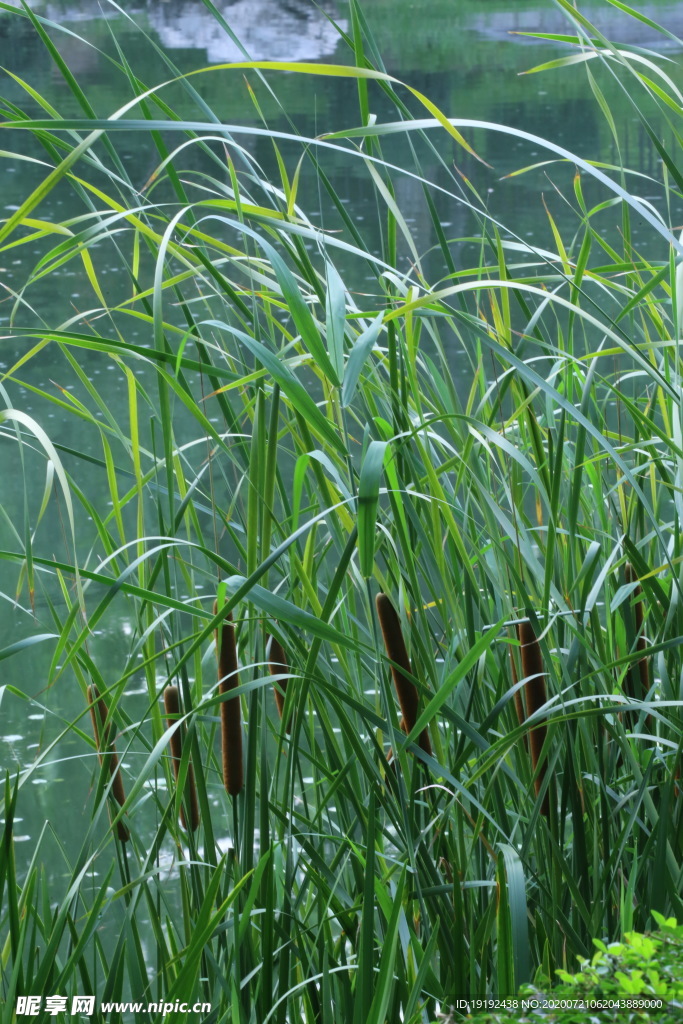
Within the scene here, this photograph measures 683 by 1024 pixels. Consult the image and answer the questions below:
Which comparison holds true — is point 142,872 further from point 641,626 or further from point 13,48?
point 13,48

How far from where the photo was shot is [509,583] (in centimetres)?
101

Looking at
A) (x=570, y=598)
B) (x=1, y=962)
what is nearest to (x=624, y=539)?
(x=570, y=598)

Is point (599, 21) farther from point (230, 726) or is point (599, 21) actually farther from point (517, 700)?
point (230, 726)

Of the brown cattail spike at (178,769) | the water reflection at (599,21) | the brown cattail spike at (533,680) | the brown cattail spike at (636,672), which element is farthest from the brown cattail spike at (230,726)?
the water reflection at (599,21)

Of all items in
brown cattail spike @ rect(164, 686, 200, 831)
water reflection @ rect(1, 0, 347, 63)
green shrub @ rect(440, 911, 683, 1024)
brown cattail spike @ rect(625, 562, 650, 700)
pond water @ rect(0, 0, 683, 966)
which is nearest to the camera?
green shrub @ rect(440, 911, 683, 1024)

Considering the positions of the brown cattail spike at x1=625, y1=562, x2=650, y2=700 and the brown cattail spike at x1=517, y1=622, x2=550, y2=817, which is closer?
the brown cattail spike at x1=517, y1=622, x2=550, y2=817

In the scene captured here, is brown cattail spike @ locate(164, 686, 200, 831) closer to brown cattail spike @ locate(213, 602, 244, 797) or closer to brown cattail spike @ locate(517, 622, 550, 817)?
brown cattail spike @ locate(213, 602, 244, 797)

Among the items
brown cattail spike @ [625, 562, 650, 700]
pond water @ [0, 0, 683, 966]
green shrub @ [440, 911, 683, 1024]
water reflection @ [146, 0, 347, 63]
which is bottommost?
green shrub @ [440, 911, 683, 1024]

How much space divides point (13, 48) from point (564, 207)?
10988mm

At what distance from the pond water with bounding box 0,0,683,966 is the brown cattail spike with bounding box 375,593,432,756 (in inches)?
45.8

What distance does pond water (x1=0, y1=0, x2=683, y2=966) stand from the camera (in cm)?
282

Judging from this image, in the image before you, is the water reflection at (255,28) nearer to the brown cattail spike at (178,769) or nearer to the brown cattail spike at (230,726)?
the brown cattail spike at (178,769)

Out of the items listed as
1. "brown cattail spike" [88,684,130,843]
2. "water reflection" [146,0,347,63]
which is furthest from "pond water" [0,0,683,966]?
"brown cattail spike" [88,684,130,843]

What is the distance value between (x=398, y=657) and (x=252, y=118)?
12746 millimetres
